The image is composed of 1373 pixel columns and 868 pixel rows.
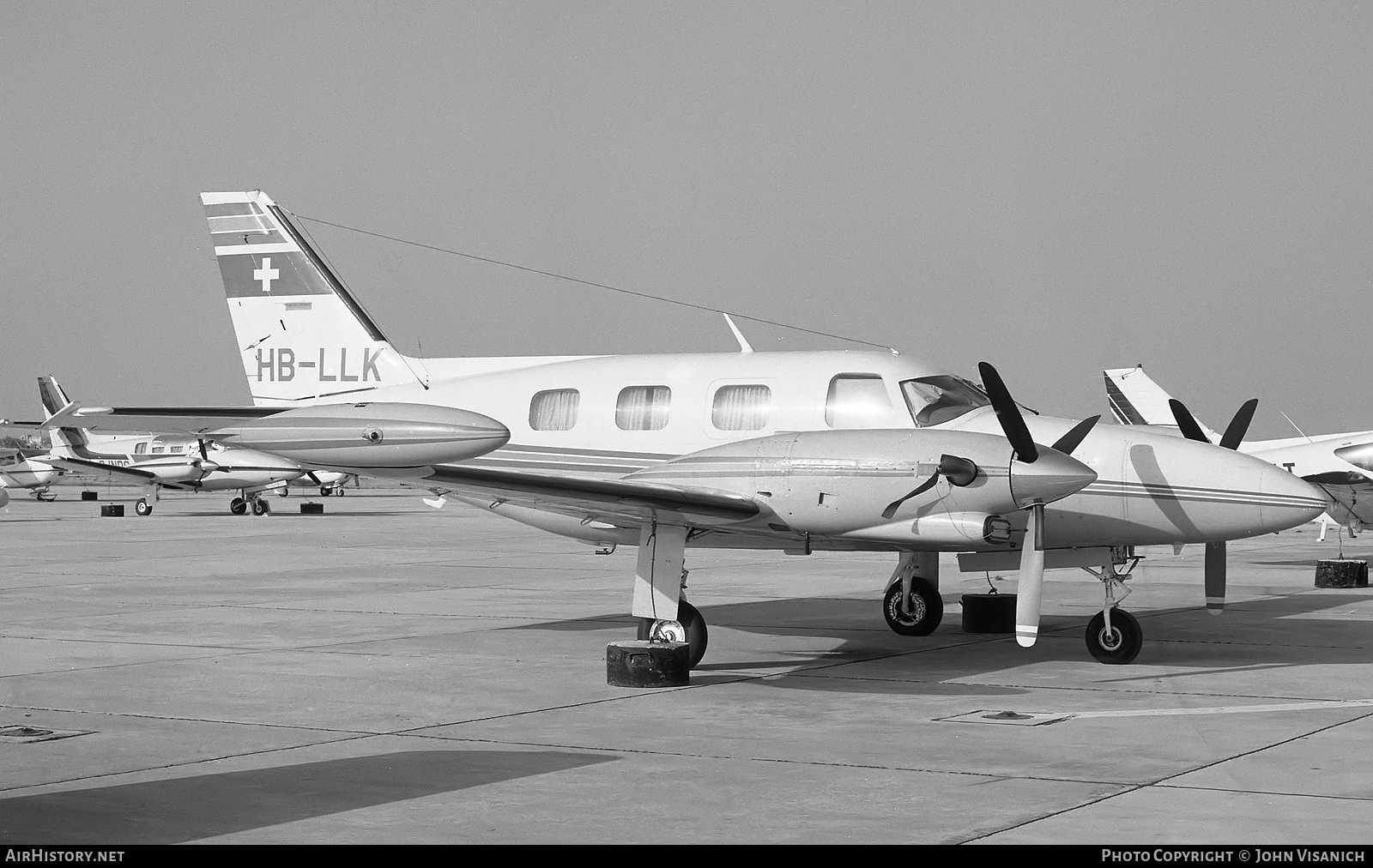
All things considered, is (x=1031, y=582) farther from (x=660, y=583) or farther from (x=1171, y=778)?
(x=1171, y=778)

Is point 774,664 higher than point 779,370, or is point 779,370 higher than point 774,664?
point 779,370

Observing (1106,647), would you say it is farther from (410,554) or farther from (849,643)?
(410,554)

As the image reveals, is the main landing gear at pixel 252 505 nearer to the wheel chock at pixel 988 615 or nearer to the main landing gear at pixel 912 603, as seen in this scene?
the main landing gear at pixel 912 603

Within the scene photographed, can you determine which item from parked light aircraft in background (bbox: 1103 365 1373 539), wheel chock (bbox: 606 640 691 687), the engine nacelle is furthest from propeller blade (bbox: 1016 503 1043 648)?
parked light aircraft in background (bbox: 1103 365 1373 539)

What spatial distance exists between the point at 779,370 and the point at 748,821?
6.83m

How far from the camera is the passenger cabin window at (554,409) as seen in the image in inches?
543

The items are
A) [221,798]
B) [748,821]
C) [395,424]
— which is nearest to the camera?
[748,821]

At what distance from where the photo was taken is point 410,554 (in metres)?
28.6

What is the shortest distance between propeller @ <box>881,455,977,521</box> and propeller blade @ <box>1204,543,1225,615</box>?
3.23 meters

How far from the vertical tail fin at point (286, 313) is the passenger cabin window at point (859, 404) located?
5.39 m

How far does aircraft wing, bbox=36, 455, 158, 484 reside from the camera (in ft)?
160

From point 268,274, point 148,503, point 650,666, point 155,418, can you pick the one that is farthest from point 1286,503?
point 148,503

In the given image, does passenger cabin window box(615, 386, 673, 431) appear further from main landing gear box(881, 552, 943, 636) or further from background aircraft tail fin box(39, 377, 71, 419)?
background aircraft tail fin box(39, 377, 71, 419)

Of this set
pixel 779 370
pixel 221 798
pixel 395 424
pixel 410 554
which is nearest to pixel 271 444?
pixel 395 424
